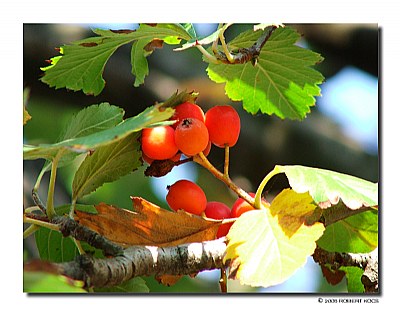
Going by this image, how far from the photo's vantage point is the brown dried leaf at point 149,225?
81 centimetres

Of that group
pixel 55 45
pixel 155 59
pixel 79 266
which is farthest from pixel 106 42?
pixel 155 59

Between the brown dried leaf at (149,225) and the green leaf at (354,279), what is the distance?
24 centimetres

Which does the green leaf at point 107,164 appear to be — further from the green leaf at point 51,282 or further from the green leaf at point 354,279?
the green leaf at point 354,279

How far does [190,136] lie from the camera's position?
2.57 feet

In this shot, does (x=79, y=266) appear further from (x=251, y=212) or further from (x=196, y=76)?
(x=196, y=76)

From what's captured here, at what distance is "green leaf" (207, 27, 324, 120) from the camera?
36.5 inches

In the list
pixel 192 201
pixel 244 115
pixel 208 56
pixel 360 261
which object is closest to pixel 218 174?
pixel 192 201

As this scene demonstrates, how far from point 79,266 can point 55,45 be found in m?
0.54

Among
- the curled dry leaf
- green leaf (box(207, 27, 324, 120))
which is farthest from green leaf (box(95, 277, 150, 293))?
green leaf (box(207, 27, 324, 120))

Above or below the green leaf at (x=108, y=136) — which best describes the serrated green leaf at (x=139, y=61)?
above

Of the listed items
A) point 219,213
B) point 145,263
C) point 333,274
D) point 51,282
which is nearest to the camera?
point 51,282

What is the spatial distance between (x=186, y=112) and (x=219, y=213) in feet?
0.44

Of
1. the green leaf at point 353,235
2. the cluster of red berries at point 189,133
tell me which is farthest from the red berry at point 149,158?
the green leaf at point 353,235

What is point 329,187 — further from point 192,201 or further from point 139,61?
point 139,61
